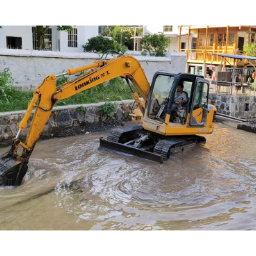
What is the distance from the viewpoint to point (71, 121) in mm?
10148

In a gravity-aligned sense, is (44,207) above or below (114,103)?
below

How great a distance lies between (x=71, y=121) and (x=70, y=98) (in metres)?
1.18

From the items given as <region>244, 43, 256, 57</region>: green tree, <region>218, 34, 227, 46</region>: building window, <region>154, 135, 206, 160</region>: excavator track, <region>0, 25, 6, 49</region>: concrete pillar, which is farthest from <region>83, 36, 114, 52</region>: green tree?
<region>218, 34, 227, 46</region>: building window

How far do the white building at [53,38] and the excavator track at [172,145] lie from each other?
12172mm

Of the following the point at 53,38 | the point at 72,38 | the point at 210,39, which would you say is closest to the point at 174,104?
the point at 72,38

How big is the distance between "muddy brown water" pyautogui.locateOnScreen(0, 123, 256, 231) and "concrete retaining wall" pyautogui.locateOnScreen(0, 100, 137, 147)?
566mm

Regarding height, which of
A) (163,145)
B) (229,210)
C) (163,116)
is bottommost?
(229,210)

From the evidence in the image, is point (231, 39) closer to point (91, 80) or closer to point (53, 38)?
point (53, 38)

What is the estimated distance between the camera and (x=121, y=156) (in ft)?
27.0

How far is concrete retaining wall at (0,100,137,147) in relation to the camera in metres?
8.70

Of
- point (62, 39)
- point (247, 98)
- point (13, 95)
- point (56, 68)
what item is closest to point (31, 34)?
point (62, 39)

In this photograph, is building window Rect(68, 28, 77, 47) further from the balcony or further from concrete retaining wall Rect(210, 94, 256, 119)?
the balcony

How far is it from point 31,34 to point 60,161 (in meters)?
12.2

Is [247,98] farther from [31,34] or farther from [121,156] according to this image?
[31,34]
